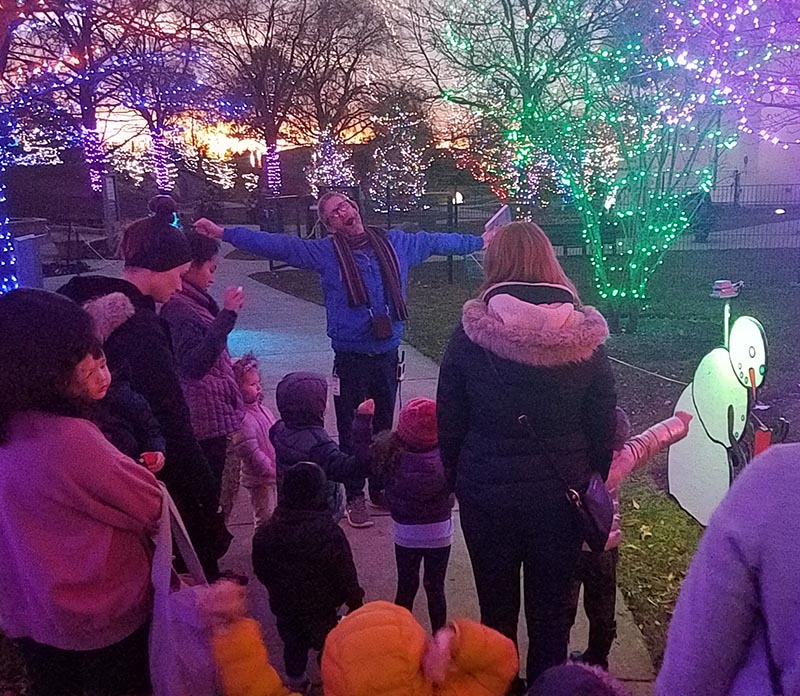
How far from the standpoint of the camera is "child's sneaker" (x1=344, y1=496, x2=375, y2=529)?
448cm

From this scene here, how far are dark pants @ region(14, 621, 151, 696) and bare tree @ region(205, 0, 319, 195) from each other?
28373mm

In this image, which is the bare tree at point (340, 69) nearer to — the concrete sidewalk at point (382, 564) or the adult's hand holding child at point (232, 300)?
the concrete sidewalk at point (382, 564)

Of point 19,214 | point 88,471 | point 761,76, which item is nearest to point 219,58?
point 19,214

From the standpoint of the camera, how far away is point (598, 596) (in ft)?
9.80

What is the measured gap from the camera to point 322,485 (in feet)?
9.38

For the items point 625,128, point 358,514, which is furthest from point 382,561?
point 625,128

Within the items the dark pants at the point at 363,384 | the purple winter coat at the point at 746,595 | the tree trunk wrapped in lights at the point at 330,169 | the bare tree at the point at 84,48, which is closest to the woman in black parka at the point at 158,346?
the dark pants at the point at 363,384

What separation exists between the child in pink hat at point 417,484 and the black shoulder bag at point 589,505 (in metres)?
0.57

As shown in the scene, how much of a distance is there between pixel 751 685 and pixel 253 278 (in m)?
15.5

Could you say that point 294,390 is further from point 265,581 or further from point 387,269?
point 387,269

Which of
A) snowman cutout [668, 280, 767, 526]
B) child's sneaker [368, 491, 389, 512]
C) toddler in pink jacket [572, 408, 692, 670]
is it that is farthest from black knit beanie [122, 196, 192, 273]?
snowman cutout [668, 280, 767, 526]

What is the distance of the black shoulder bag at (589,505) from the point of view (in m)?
2.54

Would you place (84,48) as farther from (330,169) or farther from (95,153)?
(330,169)

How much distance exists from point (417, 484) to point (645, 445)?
0.90 m
